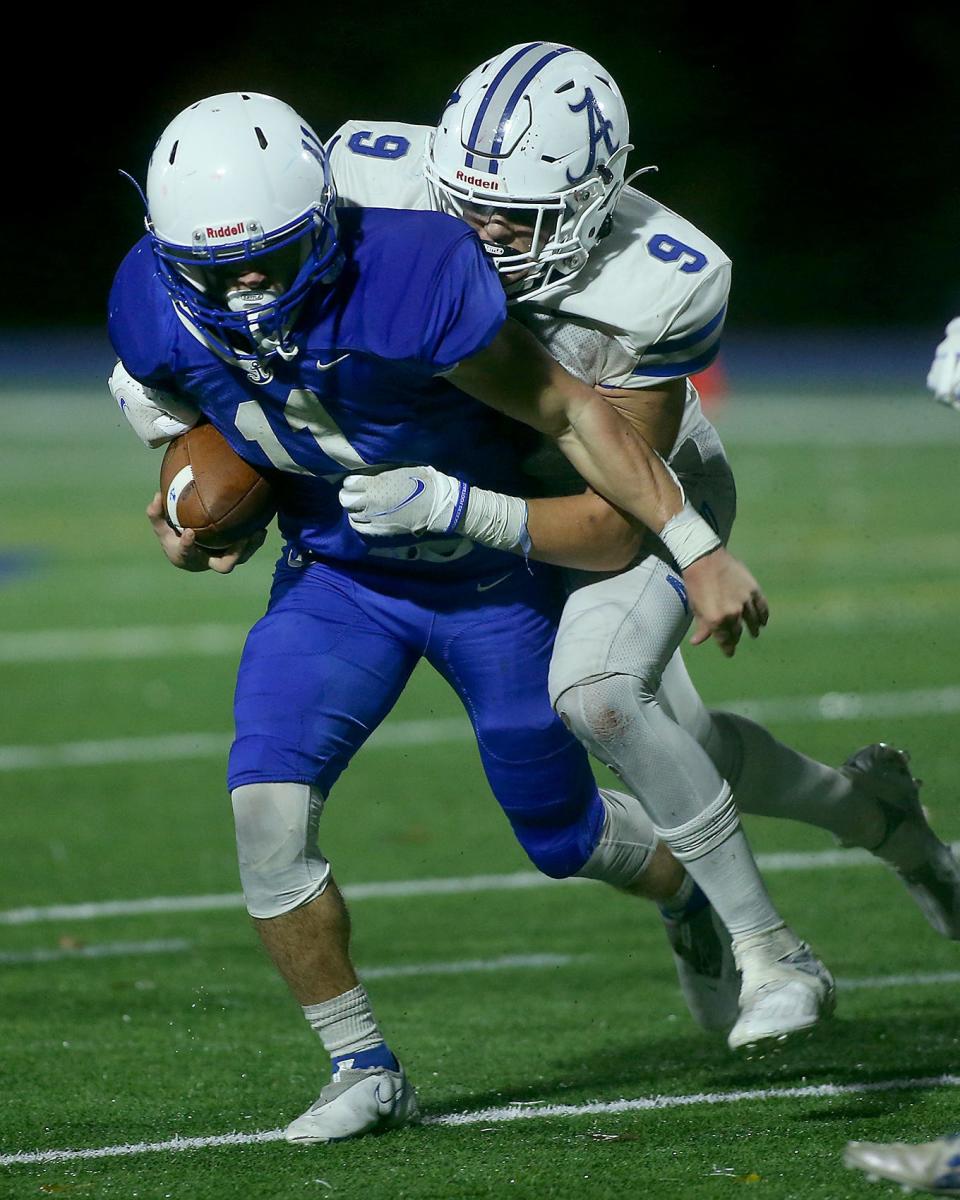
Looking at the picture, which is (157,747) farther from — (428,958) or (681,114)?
(681,114)

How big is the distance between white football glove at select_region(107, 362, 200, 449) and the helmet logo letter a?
2.47 ft

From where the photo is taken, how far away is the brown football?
3074 mm

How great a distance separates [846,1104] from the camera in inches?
120

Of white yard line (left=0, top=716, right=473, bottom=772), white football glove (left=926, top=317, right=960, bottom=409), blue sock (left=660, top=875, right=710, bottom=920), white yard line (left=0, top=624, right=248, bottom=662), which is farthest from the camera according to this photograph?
white yard line (left=0, top=624, right=248, bottom=662)

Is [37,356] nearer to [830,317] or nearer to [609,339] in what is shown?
[830,317]

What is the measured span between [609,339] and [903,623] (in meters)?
5.43

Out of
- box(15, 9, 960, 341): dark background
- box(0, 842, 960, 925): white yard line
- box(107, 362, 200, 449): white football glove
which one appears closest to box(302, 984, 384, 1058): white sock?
box(107, 362, 200, 449): white football glove

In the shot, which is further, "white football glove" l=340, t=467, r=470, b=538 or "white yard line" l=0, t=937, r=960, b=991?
"white yard line" l=0, t=937, r=960, b=991

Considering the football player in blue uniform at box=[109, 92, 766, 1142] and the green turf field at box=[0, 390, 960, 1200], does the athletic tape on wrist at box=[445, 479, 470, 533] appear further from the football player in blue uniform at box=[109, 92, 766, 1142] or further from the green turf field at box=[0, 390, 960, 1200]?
the green turf field at box=[0, 390, 960, 1200]

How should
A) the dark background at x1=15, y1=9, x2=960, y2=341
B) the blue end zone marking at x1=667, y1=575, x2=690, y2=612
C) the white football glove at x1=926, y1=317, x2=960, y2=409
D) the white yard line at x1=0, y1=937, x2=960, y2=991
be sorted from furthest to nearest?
the dark background at x1=15, y1=9, x2=960, y2=341, the white yard line at x1=0, y1=937, x2=960, y2=991, the blue end zone marking at x1=667, y1=575, x2=690, y2=612, the white football glove at x1=926, y1=317, x2=960, y2=409

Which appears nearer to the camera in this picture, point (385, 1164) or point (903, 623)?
point (385, 1164)

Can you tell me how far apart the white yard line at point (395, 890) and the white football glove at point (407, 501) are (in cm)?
206

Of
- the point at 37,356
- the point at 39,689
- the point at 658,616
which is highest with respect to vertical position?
the point at 658,616

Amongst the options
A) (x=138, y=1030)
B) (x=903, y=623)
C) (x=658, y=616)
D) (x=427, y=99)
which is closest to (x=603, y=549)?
(x=658, y=616)
